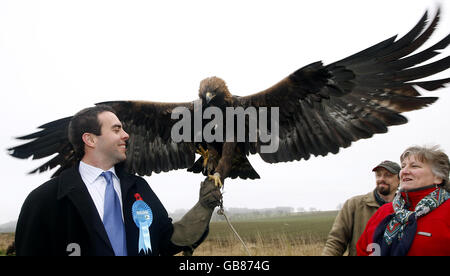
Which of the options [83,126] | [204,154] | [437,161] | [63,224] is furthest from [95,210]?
[204,154]

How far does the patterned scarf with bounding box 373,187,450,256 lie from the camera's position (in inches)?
101

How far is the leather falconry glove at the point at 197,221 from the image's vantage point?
2.62 m

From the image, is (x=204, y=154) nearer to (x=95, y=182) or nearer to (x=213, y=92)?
(x=213, y=92)

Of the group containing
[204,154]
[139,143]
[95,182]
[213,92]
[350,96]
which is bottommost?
[95,182]

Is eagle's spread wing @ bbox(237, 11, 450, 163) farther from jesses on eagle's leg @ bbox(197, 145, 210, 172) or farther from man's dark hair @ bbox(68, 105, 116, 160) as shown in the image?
man's dark hair @ bbox(68, 105, 116, 160)

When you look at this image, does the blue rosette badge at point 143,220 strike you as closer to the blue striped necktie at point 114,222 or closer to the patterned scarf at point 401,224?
the blue striped necktie at point 114,222

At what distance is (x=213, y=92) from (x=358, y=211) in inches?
83.2

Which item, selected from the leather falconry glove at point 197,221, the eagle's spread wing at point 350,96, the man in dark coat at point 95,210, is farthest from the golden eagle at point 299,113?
the man in dark coat at point 95,210

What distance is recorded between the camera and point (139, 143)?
5.07 m

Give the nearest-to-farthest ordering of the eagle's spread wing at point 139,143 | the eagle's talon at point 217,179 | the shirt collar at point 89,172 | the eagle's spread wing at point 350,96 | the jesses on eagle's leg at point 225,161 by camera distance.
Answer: the shirt collar at point 89,172 < the eagle's talon at point 217,179 < the eagle's spread wing at point 350,96 < the jesses on eagle's leg at point 225,161 < the eagle's spread wing at point 139,143

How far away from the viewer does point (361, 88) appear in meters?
→ 4.25

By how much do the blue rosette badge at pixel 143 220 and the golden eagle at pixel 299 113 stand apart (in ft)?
4.40
